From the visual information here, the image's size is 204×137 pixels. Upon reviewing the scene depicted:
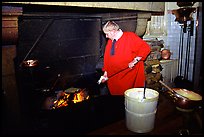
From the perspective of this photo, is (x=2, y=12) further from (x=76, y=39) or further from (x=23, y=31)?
(x=76, y=39)

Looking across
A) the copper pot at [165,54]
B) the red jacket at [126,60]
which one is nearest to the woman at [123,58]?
the red jacket at [126,60]

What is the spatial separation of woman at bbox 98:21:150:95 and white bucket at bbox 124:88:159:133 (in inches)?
74.8

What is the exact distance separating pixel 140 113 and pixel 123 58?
2.17 meters

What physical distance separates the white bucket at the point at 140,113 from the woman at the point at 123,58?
190 centimetres

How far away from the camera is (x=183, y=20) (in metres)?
6.20

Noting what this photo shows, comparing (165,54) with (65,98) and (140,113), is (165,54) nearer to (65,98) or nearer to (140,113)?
(65,98)

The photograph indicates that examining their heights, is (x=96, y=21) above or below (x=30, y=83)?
above

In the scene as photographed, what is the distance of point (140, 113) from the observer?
208 cm

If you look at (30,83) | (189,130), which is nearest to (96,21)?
(30,83)

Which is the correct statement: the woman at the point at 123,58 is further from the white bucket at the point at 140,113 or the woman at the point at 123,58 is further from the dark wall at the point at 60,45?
the white bucket at the point at 140,113

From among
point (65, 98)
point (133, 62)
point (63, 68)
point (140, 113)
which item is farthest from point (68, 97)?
point (140, 113)

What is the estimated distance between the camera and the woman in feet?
13.5

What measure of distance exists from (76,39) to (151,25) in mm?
2730

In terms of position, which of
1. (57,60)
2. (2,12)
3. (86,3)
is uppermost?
(86,3)
